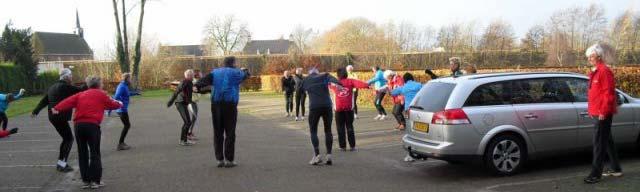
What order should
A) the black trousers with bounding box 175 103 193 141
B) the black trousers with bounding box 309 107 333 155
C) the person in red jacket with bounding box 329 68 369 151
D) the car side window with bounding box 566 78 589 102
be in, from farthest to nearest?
1. the black trousers with bounding box 175 103 193 141
2. the person in red jacket with bounding box 329 68 369 151
3. the black trousers with bounding box 309 107 333 155
4. the car side window with bounding box 566 78 589 102

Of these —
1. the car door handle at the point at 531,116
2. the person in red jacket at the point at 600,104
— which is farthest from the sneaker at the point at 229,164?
the person in red jacket at the point at 600,104

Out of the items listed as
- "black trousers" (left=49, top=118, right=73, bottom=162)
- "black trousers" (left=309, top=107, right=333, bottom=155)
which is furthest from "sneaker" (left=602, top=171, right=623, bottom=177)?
"black trousers" (left=49, top=118, right=73, bottom=162)

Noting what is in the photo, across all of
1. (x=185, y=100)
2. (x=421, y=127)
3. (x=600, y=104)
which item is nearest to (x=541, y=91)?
(x=600, y=104)

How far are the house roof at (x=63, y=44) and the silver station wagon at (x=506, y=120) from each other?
99.2 m

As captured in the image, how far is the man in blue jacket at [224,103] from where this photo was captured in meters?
9.10

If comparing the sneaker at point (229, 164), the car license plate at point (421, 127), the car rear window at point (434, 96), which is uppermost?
the car rear window at point (434, 96)

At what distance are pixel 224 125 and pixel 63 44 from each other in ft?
338

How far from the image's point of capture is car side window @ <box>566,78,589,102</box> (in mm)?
8166

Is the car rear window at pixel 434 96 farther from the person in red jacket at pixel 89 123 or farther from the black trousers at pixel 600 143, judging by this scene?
the person in red jacket at pixel 89 123

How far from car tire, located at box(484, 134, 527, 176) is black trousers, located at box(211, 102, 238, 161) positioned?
3978mm

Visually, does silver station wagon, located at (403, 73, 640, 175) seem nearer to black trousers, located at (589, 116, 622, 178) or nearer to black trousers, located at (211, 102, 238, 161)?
black trousers, located at (589, 116, 622, 178)

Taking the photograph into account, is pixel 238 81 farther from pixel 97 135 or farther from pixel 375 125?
pixel 375 125

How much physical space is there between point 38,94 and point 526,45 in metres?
44.6

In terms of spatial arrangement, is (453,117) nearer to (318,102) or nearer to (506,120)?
(506,120)
